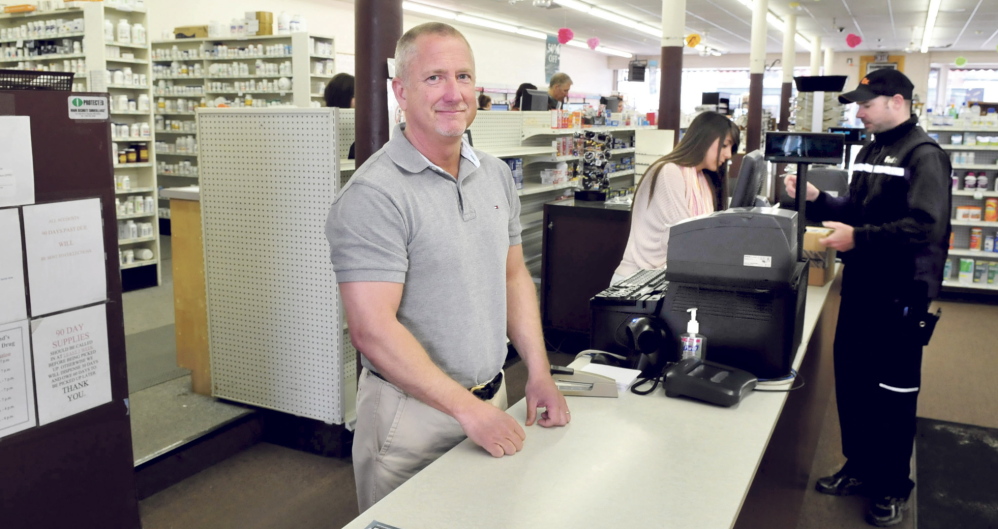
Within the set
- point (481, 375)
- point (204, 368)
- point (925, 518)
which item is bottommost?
point (925, 518)

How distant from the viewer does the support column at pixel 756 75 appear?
1372 cm

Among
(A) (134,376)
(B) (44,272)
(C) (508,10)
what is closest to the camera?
(B) (44,272)

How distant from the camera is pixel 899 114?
10.7 feet

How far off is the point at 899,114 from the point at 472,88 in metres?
2.32

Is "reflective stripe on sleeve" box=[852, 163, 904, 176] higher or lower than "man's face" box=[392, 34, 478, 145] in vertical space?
lower

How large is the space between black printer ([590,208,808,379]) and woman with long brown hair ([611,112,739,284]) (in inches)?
52.3

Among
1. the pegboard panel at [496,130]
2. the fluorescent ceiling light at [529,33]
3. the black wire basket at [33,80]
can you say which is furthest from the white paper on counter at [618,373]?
the fluorescent ceiling light at [529,33]

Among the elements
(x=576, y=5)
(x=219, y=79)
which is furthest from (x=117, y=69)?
(x=576, y=5)

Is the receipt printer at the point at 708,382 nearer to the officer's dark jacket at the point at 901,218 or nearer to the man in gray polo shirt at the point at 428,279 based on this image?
the man in gray polo shirt at the point at 428,279

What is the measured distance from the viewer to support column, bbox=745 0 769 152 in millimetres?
13719

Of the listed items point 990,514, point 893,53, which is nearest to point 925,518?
point 990,514

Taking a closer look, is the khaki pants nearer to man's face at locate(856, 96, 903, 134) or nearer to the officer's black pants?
the officer's black pants

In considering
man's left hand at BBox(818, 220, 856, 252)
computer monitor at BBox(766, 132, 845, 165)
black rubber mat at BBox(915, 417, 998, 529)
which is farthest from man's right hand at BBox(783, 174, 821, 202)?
black rubber mat at BBox(915, 417, 998, 529)

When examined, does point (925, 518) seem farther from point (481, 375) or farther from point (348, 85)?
point (348, 85)
